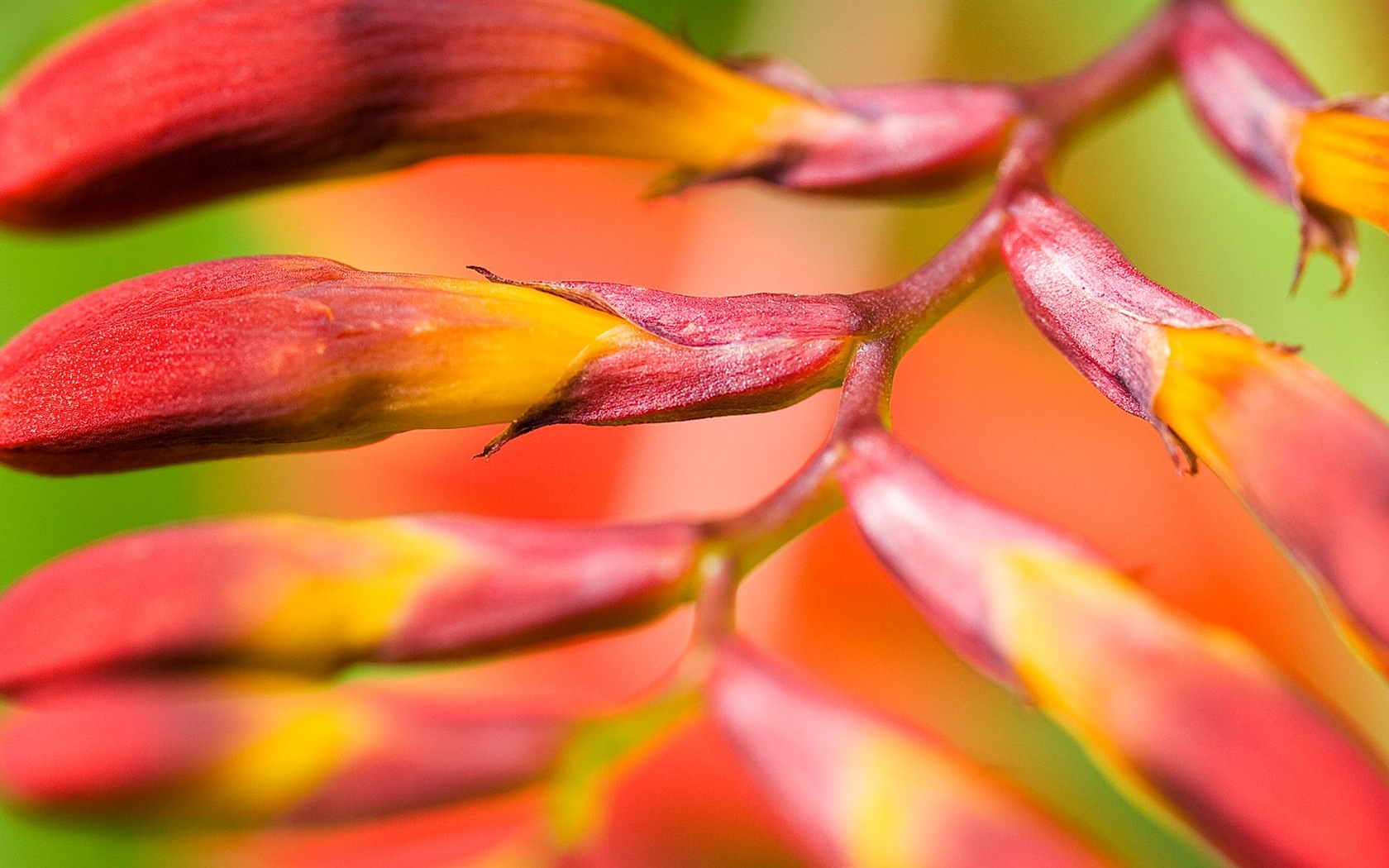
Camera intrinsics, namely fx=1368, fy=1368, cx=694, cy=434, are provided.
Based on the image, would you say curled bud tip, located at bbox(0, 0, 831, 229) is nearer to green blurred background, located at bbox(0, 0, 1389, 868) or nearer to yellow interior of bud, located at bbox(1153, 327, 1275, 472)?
yellow interior of bud, located at bbox(1153, 327, 1275, 472)

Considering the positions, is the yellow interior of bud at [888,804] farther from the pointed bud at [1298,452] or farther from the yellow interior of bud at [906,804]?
the pointed bud at [1298,452]

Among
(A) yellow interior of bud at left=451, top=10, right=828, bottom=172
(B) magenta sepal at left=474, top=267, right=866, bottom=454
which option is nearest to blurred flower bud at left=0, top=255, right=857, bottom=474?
(B) magenta sepal at left=474, top=267, right=866, bottom=454

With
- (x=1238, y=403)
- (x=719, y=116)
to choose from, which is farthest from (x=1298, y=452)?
(x=719, y=116)

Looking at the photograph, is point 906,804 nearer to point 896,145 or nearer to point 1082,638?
point 1082,638

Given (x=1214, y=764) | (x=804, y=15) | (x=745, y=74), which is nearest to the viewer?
(x=1214, y=764)

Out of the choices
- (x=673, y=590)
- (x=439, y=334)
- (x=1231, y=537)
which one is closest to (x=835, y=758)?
(x=673, y=590)

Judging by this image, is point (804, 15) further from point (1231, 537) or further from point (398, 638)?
point (398, 638)

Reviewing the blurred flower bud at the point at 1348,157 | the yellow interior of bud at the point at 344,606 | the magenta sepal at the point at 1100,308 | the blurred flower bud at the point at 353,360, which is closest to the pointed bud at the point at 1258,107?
the blurred flower bud at the point at 1348,157
